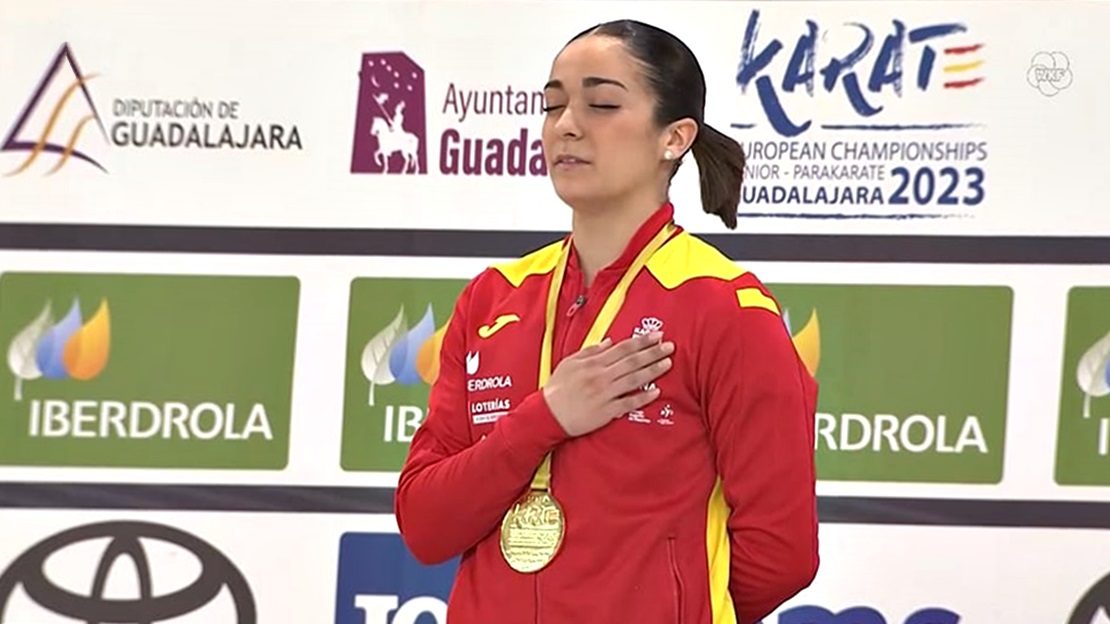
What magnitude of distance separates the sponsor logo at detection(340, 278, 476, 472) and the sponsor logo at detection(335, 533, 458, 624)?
163 millimetres

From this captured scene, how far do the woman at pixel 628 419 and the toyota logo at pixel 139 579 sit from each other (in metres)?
1.21

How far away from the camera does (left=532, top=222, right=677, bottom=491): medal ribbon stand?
1.37 metres

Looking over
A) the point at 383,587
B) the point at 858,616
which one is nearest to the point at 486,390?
the point at 383,587

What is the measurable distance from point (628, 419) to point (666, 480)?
0.07 meters

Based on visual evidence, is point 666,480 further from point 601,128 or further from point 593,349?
point 601,128

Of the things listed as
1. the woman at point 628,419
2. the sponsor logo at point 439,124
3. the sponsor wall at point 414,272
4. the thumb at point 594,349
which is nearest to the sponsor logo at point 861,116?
the sponsor wall at point 414,272

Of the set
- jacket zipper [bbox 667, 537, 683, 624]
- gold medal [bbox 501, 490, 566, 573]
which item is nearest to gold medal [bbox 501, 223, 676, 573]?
gold medal [bbox 501, 490, 566, 573]

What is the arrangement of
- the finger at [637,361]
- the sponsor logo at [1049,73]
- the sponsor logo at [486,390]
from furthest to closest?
1. the sponsor logo at [1049,73]
2. the sponsor logo at [486,390]
3. the finger at [637,361]

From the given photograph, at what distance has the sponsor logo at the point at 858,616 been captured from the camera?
8.05 ft

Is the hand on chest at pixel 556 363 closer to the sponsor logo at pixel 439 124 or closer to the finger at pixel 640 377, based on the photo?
the finger at pixel 640 377

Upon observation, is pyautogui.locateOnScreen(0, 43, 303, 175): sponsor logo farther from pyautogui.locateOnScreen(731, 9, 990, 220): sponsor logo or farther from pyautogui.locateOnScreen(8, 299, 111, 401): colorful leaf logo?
pyautogui.locateOnScreen(731, 9, 990, 220): sponsor logo

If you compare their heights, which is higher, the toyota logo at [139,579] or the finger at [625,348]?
the finger at [625,348]

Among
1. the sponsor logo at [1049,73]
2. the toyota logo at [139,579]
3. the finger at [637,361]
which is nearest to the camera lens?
the finger at [637,361]

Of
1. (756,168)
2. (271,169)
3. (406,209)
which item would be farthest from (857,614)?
(271,169)
